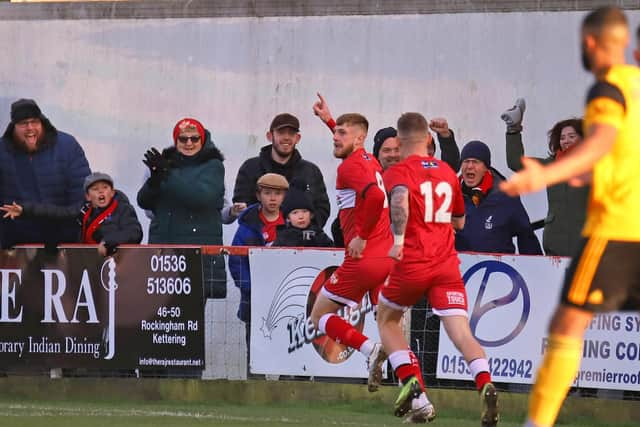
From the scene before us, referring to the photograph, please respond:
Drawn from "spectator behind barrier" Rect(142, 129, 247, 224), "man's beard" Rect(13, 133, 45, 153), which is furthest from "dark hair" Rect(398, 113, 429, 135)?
A: "man's beard" Rect(13, 133, 45, 153)

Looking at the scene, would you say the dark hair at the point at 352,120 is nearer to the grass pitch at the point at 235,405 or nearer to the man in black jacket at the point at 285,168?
the grass pitch at the point at 235,405

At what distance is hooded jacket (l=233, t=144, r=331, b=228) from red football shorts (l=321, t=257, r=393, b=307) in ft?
11.3

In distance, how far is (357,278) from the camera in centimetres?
1220

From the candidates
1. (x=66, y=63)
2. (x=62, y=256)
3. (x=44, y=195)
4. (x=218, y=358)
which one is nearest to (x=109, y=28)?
(x=66, y=63)

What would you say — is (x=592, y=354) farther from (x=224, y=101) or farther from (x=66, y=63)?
(x=66, y=63)

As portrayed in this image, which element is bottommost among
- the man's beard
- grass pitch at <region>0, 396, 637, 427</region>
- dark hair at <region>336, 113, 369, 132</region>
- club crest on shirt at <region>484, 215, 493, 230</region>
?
grass pitch at <region>0, 396, 637, 427</region>

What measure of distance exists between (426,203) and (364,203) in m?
→ 1.01

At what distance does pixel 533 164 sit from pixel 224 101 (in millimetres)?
10914

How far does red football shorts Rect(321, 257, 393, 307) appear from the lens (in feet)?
40.1

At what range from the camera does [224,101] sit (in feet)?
56.4

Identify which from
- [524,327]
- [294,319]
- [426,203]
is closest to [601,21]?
[426,203]

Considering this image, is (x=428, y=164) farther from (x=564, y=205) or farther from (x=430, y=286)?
(x=564, y=205)

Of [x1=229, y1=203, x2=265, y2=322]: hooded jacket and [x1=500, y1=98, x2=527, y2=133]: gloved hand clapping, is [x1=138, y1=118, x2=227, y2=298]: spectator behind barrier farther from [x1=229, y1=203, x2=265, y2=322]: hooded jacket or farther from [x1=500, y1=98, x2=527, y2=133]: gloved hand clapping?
[x1=500, y1=98, x2=527, y2=133]: gloved hand clapping

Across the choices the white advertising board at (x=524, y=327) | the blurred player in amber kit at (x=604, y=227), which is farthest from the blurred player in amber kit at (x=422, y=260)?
the blurred player in amber kit at (x=604, y=227)
